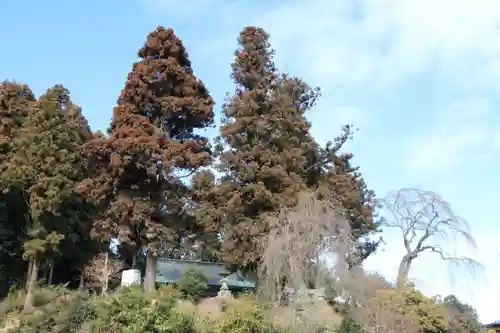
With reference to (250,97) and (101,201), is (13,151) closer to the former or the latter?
(101,201)

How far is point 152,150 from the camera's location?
19562 millimetres

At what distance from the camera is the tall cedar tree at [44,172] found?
20078mm

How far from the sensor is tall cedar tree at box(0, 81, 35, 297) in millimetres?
22375

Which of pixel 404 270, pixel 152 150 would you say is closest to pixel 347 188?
pixel 404 270

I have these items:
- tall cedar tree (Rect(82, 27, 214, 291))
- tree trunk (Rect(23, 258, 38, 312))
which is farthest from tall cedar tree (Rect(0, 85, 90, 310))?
tall cedar tree (Rect(82, 27, 214, 291))

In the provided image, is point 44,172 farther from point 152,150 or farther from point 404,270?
point 404,270

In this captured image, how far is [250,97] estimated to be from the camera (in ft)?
73.0

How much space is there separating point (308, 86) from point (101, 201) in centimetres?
1086

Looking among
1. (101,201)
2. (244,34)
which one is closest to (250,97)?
(244,34)

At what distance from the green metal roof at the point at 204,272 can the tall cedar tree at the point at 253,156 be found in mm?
4278

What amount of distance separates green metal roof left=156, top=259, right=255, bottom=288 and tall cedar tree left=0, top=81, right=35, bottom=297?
6.37 meters

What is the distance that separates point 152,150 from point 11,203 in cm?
786

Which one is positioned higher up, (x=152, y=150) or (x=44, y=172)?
(x=152, y=150)

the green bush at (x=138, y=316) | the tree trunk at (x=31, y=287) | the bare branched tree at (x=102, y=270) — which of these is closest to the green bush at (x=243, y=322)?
the green bush at (x=138, y=316)
